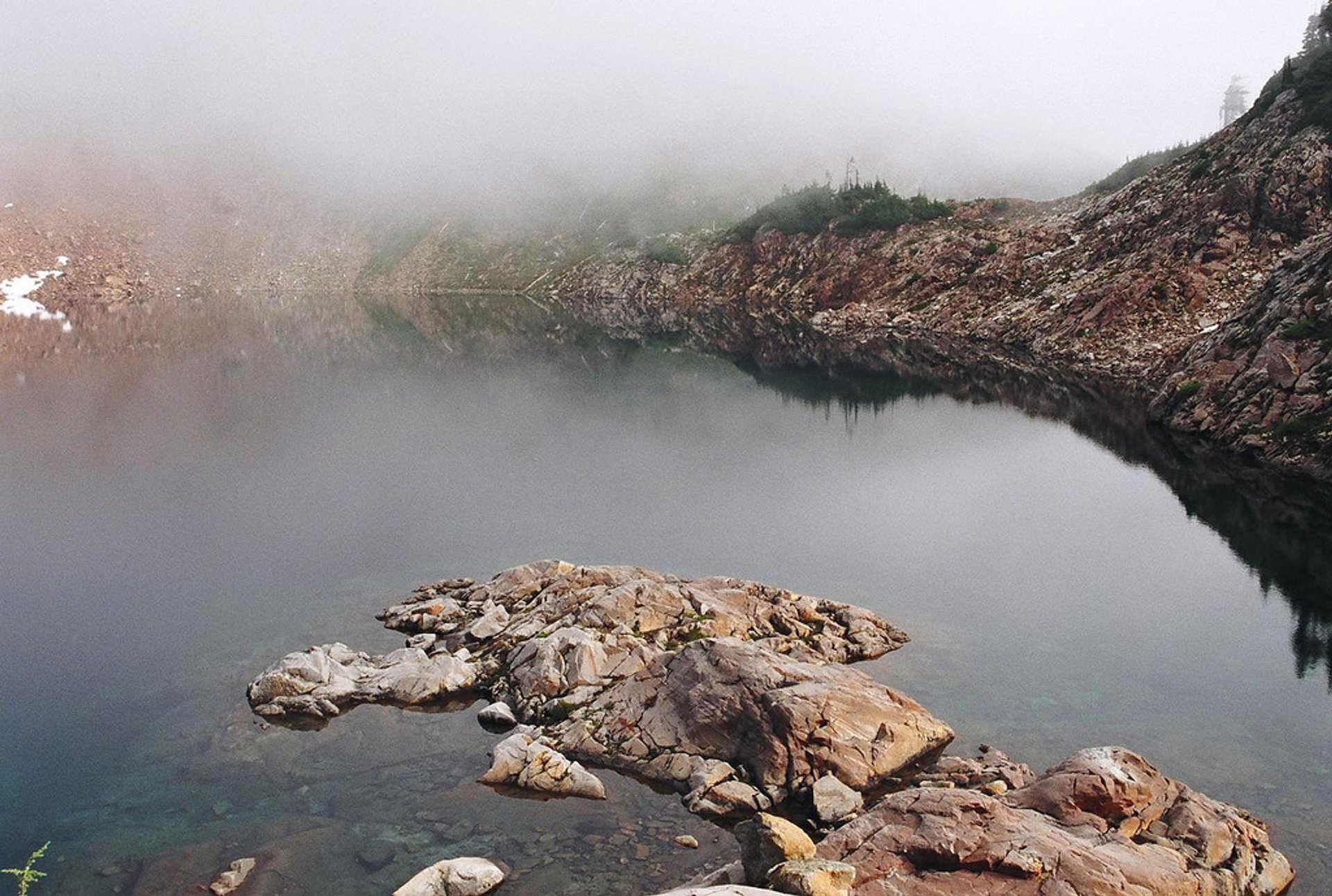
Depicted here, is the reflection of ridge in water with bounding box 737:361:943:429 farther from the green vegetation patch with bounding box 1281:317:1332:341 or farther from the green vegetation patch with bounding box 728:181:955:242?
the green vegetation patch with bounding box 728:181:955:242

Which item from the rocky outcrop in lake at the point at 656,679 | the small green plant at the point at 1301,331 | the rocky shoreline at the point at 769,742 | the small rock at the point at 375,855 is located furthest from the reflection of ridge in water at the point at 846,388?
the small rock at the point at 375,855

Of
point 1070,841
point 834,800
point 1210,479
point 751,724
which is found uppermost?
point 1210,479

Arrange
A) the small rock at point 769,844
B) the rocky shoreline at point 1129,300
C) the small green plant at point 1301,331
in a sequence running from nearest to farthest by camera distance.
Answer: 1. the small rock at point 769,844
2. the small green plant at point 1301,331
3. the rocky shoreline at point 1129,300

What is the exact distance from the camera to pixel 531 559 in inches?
1510

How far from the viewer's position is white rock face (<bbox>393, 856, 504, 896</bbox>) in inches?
677

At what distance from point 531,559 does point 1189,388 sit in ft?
148

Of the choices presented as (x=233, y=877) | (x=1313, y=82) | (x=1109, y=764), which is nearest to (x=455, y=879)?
(x=233, y=877)

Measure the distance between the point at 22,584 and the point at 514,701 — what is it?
2266 cm

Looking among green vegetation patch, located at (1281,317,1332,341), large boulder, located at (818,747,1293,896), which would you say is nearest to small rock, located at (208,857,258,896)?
large boulder, located at (818,747,1293,896)

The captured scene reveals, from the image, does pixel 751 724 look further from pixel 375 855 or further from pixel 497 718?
pixel 375 855

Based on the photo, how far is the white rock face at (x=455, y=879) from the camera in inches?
677

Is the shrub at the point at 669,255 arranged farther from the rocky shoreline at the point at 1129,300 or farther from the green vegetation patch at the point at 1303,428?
the green vegetation patch at the point at 1303,428

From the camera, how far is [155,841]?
64.2 ft

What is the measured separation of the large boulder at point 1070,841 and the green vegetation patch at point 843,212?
133 m
